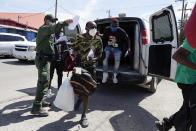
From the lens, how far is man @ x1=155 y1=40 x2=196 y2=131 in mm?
2021

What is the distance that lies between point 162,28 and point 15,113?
3.47 metres

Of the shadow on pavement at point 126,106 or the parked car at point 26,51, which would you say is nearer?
the shadow on pavement at point 126,106

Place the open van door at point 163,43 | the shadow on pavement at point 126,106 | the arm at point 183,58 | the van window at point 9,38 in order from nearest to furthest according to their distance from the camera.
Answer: the arm at point 183,58 → the shadow on pavement at point 126,106 → the open van door at point 163,43 → the van window at point 9,38

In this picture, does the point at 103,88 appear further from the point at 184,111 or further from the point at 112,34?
the point at 184,111

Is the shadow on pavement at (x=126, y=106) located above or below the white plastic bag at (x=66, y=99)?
below

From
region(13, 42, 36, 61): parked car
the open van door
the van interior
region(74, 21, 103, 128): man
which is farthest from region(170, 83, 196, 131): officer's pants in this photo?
region(13, 42, 36, 61): parked car

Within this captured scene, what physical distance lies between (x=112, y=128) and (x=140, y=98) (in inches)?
79.5

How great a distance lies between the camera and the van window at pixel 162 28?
3650mm

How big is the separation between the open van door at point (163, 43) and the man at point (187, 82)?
1290 millimetres

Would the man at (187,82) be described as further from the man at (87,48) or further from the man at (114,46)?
the man at (114,46)

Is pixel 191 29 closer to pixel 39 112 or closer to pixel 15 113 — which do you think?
pixel 39 112

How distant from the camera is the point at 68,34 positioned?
19.2 feet

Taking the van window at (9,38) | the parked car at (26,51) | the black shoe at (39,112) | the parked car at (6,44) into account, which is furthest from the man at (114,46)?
the van window at (9,38)

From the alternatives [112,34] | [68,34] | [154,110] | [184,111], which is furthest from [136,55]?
[184,111]
